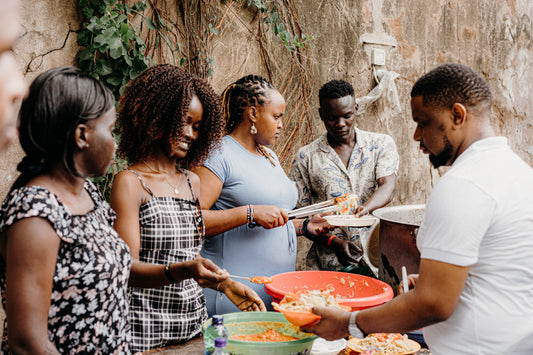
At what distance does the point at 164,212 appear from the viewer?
2051mm

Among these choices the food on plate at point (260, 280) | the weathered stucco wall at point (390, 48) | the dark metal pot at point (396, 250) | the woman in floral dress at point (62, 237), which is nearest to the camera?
the woman in floral dress at point (62, 237)

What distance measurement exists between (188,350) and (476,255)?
4.07 feet

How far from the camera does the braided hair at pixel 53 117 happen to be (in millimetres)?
1444

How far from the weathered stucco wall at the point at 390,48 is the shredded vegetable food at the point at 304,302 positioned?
6.62ft

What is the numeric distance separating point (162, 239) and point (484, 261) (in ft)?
4.23

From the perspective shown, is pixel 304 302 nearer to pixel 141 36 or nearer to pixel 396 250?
pixel 396 250

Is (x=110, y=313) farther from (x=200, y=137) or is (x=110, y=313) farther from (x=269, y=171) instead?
(x=269, y=171)

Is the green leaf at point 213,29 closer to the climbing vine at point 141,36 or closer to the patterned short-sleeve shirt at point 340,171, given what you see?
the climbing vine at point 141,36

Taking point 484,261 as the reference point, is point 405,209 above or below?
below

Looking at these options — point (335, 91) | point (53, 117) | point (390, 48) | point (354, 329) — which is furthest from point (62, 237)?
point (390, 48)

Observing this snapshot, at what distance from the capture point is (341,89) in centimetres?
392

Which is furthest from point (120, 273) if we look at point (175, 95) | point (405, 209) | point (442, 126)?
point (405, 209)

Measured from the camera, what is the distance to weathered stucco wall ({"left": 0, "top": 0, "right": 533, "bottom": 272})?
3039 mm

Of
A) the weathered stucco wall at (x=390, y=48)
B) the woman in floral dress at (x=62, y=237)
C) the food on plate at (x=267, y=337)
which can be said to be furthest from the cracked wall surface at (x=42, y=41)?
the food on plate at (x=267, y=337)
